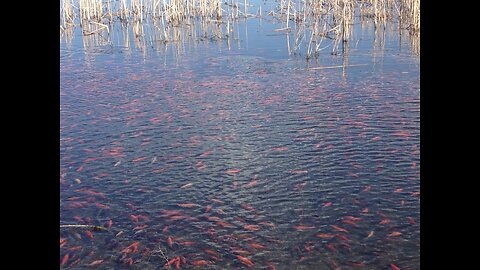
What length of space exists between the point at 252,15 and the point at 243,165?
58.8ft

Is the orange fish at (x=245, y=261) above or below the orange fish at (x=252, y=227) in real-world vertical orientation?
below

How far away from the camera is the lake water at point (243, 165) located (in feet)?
19.1

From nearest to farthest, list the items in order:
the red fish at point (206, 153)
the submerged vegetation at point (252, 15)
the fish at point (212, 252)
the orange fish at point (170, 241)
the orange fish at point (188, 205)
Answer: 1. the fish at point (212, 252)
2. the orange fish at point (170, 241)
3. the orange fish at point (188, 205)
4. the red fish at point (206, 153)
5. the submerged vegetation at point (252, 15)

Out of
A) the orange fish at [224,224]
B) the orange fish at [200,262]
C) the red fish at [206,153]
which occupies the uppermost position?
the red fish at [206,153]

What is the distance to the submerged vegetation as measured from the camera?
18656 mm

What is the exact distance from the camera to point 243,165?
816cm

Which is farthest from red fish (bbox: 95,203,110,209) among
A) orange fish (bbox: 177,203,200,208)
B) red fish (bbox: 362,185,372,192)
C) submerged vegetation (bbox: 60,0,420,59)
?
submerged vegetation (bbox: 60,0,420,59)

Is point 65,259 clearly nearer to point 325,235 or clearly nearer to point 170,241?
point 170,241

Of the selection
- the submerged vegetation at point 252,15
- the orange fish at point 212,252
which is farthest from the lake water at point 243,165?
the submerged vegetation at point 252,15

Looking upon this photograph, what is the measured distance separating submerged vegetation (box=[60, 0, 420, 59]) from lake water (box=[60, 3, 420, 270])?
3755 millimetres

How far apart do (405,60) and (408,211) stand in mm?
9594

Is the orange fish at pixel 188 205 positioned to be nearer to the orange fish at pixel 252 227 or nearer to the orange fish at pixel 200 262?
the orange fish at pixel 252 227

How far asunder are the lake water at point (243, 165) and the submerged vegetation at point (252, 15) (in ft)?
12.3

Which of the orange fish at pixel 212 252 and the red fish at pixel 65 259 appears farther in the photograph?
the orange fish at pixel 212 252
